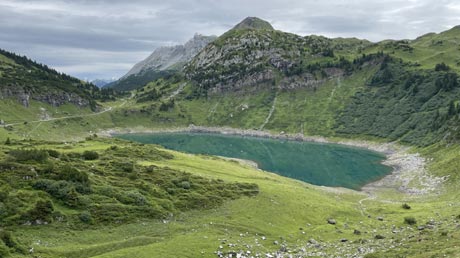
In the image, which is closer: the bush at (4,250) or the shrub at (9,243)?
the bush at (4,250)

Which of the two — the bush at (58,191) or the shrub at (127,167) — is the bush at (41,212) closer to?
the bush at (58,191)

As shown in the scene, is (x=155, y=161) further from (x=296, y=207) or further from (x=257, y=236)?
(x=257, y=236)

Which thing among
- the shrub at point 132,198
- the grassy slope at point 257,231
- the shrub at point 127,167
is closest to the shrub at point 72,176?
the shrub at point 132,198

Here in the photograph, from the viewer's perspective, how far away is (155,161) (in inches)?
2847

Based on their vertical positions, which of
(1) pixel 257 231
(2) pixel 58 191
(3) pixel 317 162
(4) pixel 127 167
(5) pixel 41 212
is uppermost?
(2) pixel 58 191

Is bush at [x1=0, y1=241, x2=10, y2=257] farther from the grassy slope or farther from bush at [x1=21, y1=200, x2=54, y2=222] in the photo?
bush at [x1=21, y1=200, x2=54, y2=222]

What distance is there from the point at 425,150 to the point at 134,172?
125778 mm

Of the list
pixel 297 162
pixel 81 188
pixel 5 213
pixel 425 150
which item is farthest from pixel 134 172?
pixel 425 150

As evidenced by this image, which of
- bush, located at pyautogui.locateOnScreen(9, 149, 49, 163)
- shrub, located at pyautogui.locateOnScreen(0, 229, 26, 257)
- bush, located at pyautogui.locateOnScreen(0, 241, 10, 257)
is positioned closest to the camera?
bush, located at pyautogui.locateOnScreen(0, 241, 10, 257)

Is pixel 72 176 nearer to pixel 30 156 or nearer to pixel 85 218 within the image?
pixel 30 156

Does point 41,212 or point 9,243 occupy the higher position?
point 41,212

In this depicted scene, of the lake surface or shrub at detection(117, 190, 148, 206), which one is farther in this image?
the lake surface

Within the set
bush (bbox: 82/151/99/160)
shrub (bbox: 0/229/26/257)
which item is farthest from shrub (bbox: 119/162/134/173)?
shrub (bbox: 0/229/26/257)

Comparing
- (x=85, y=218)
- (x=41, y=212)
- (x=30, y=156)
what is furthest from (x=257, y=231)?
(x=30, y=156)
